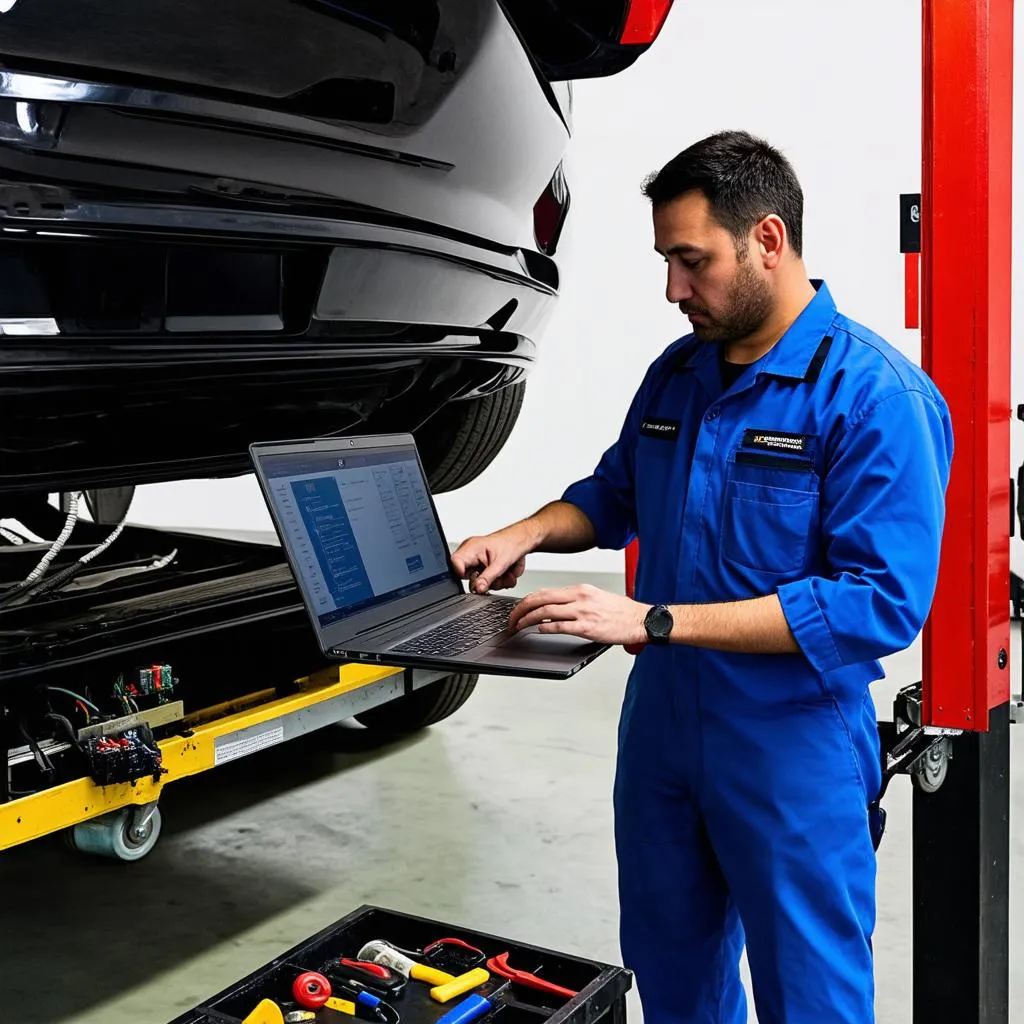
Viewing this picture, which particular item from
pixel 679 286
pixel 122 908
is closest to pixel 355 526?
pixel 679 286

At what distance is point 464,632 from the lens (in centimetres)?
159

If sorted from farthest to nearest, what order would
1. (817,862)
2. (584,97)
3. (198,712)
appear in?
(584,97) → (198,712) → (817,862)

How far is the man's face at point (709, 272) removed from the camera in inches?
58.2

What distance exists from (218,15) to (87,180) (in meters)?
0.20

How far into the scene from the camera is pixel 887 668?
408cm

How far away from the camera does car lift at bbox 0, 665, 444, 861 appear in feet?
5.42

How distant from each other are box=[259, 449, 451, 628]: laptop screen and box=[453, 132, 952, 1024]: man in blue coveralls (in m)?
0.23

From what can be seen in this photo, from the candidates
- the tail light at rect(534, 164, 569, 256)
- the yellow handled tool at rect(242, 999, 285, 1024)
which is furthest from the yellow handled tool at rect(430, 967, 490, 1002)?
the tail light at rect(534, 164, 569, 256)

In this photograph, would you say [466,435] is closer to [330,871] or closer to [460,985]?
[330,871]

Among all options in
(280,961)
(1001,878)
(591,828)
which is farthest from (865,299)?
(280,961)

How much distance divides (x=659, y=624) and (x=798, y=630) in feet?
0.51

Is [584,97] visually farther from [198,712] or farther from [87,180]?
[87,180]

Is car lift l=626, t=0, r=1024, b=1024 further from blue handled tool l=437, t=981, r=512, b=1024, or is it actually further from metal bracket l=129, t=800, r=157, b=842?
metal bracket l=129, t=800, r=157, b=842

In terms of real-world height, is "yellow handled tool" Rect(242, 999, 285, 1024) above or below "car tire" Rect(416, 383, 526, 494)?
below
